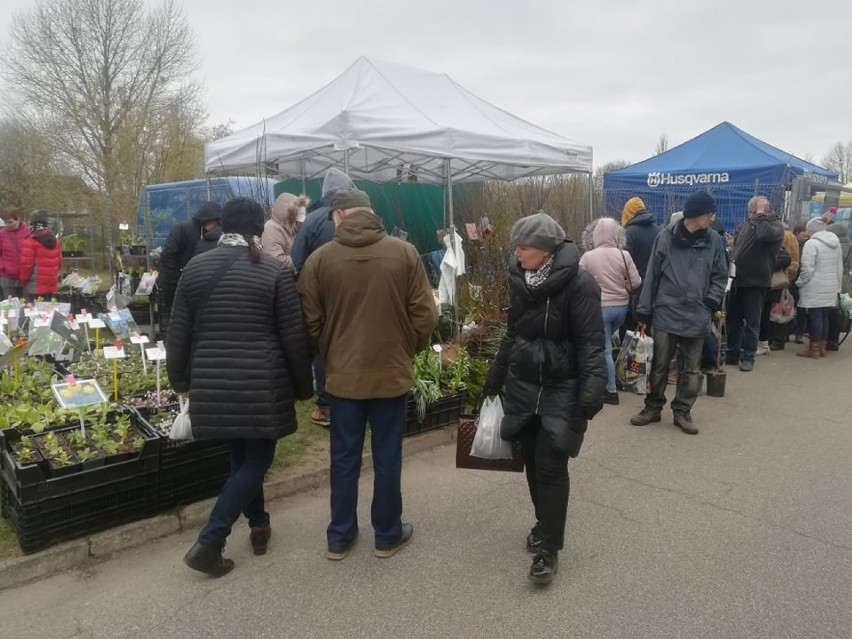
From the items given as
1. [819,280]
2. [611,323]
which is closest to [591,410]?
[611,323]

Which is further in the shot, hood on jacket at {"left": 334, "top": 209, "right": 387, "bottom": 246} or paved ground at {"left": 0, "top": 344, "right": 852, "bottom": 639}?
hood on jacket at {"left": 334, "top": 209, "right": 387, "bottom": 246}

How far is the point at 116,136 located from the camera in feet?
59.2

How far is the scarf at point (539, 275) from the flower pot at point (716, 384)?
434cm

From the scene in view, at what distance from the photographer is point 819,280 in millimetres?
8445

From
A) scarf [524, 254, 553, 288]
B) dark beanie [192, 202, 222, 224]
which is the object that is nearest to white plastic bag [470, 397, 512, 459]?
scarf [524, 254, 553, 288]

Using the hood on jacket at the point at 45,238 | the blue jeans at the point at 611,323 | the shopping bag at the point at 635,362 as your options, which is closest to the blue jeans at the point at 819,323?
the shopping bag at the point at 635,362

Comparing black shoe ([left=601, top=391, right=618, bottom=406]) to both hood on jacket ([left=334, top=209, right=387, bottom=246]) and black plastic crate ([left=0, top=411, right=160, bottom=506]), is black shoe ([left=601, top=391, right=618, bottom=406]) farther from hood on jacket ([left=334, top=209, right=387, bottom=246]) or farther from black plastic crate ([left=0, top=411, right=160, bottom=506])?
black plastic crate ([left=0, top=411, right=160, bottom=506])

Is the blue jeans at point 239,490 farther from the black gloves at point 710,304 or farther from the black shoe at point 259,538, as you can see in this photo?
the black gloves at point 710,304

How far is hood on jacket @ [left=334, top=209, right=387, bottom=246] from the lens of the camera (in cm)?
315

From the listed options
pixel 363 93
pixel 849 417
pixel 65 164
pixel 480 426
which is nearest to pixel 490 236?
pixel 363 93

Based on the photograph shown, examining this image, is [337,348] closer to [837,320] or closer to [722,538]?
[722,538]

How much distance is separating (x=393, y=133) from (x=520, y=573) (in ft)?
14.6

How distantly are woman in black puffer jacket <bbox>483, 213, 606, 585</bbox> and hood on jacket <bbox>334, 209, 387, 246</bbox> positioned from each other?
0.68 meters

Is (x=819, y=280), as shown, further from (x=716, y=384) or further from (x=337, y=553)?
(x=337, y=553)
